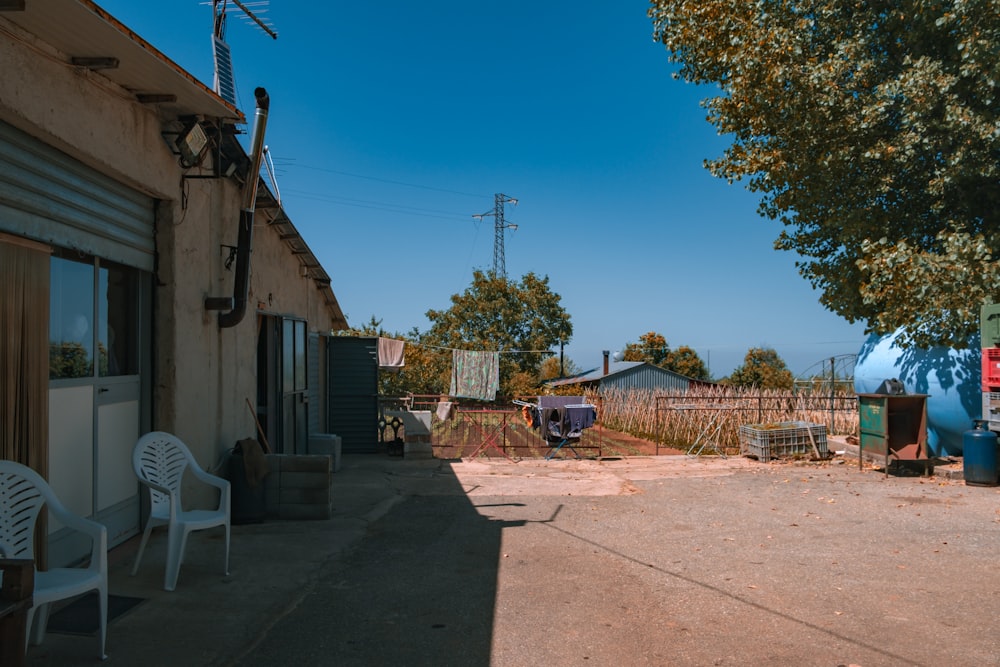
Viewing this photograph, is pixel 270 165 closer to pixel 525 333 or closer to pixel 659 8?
pixel 659 8

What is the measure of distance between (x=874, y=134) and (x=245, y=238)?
1173 cm

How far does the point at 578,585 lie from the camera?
5.46 meters

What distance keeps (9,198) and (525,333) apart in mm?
36345

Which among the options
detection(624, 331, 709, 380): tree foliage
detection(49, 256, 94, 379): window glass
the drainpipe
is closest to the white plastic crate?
the drainpipe

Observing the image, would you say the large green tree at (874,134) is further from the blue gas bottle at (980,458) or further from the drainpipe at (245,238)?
the drainpipe at (245,238)

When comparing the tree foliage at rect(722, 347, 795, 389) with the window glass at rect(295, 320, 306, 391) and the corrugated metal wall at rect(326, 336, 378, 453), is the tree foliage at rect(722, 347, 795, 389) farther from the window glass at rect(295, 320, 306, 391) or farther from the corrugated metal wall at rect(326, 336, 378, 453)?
the window glass at rect(295, 320, 306, 391)

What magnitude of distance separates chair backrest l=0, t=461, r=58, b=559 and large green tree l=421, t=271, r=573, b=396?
113 feet

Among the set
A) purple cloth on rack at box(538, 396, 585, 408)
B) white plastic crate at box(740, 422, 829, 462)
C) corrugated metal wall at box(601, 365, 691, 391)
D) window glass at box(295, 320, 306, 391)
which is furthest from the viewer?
corrugated metal wall at box(601, 365, 691, 391)

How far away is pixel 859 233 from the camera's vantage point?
13.4 m

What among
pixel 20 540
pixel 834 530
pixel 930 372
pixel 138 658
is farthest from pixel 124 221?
pixel 930 372

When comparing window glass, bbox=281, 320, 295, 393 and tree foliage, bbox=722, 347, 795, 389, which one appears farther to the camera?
tree foliage, bbox=722, 347, 795, 389

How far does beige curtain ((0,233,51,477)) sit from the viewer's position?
417cm

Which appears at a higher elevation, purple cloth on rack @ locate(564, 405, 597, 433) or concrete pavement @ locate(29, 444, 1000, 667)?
purple cloth on rack @ locate(564, 405, 597, 433)

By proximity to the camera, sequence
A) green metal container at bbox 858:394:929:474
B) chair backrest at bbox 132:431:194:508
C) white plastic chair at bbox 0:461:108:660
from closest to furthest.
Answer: white plastic chair at bbox 0:461:108:660 → chair backrest at bbox 132:431:194:508 → green metal container at bbox 858:394:929:474
